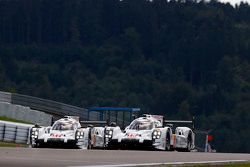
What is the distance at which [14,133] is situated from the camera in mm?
50000

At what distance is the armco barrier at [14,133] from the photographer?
4969cm

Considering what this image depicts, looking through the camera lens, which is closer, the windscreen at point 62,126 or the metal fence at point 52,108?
the windscreen at point 62,126

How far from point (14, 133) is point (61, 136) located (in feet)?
32.2

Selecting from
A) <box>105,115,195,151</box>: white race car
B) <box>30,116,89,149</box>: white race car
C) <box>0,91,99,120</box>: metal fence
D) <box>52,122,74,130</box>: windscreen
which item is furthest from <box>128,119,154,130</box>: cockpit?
<box>0,91,99,120</box>: metal fence

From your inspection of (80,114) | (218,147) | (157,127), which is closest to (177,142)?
(157,127)

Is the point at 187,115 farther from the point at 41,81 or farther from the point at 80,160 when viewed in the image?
the point at 80,160

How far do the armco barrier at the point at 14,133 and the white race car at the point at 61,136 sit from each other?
8193mm

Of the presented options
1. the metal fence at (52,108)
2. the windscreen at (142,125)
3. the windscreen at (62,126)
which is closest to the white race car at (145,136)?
the windscreen at (142,125)

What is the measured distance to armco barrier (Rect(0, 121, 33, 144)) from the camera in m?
49.7

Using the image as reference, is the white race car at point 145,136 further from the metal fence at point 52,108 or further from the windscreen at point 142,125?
the metal fence at point 52,108

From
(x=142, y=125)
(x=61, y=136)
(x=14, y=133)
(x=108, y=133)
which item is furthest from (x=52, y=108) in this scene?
(x=61, y=136)

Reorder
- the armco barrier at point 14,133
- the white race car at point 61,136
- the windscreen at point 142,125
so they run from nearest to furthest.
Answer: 1. the white race car at point 61,136
2. the windscreen at point 142,125
3. the armco barrier at point 14,133

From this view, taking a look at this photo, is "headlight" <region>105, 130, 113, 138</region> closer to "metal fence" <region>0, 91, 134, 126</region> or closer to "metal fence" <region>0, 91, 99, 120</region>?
"metal fence" <region>0, 91, 134, 126</region>

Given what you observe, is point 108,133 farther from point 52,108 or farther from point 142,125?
point 52,108
